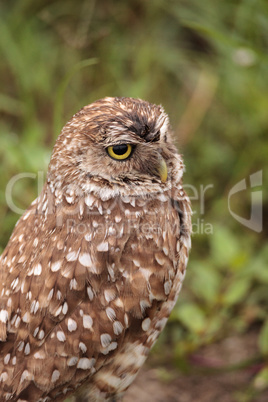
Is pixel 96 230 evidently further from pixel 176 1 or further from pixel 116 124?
pixel 176 1

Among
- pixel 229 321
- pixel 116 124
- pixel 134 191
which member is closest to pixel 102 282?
pixel 134 191

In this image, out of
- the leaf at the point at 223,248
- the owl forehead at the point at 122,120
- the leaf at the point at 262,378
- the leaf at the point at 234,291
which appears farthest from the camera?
the leaf at the point at 223,248

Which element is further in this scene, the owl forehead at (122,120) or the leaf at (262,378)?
the leaf at (262,378)

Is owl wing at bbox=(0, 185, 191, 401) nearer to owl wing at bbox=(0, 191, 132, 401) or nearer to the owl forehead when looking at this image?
owl wing at bbox=(0, 191, 132, 401)

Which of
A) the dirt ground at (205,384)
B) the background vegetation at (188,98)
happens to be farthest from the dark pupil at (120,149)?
the dirt ground at (205,384)

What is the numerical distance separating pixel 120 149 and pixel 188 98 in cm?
249

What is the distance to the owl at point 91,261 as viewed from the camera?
187 cm

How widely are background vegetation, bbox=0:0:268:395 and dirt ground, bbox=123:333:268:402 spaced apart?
3.0 inches

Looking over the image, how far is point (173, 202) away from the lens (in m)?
2.05

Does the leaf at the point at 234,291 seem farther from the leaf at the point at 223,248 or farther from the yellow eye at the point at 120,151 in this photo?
the yellow eye at the point at 120,151

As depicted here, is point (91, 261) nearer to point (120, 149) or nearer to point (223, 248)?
point (120, 149)

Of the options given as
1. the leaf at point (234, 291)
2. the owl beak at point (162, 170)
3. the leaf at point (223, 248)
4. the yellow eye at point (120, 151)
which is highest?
the yellow eye at point (120, 151)

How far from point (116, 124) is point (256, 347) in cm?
169

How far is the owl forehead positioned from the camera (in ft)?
6.03
